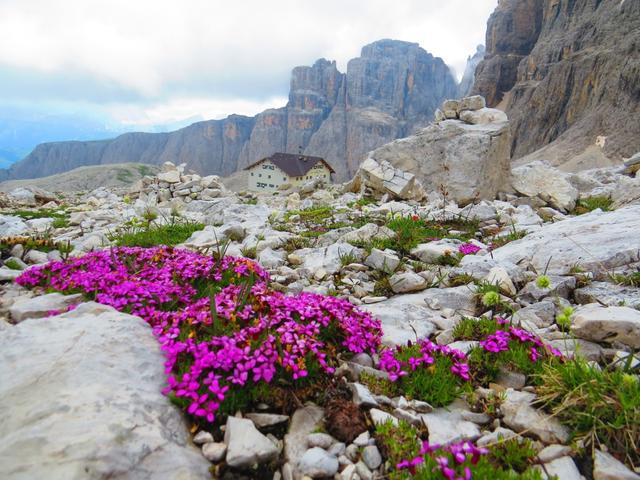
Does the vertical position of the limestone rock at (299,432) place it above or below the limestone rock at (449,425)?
below

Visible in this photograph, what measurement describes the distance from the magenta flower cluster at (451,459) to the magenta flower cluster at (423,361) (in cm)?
89

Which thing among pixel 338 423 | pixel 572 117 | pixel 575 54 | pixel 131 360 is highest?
pixel 575 54

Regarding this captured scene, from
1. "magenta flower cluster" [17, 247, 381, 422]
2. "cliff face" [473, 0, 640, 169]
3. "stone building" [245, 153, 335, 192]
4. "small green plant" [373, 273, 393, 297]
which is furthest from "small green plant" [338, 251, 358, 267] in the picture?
"stone building" [245, 153, 335, 192]

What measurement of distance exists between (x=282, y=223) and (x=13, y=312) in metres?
8.97

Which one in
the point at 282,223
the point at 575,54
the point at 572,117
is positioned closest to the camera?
the point at 282,223

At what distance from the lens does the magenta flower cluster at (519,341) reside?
3.65 m

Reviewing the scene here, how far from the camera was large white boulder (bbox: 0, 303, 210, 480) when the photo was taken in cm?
229

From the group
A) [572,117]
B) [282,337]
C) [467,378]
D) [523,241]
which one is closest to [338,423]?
[282,337]

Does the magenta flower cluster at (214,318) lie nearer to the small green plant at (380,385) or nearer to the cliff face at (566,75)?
the small green plant at (380,385)

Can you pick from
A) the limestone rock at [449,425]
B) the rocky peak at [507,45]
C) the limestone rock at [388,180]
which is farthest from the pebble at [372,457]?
the rocky peak at [507,45]

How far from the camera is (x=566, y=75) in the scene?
87750 millimetres

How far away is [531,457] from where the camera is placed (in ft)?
8.63

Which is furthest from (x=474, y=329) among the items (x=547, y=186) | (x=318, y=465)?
(x=547, y=186)

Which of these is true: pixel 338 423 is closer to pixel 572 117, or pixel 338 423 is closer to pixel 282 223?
pixel 282 223
